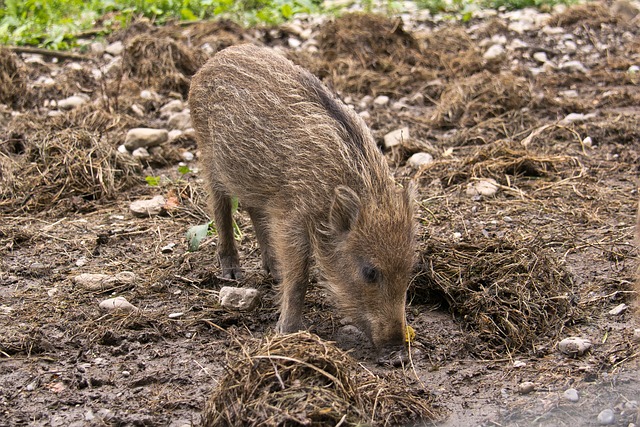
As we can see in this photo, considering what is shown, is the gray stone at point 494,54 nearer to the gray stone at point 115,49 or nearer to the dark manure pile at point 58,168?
the gray stone at point 115,49

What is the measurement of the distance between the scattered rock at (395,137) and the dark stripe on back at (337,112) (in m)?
2.35

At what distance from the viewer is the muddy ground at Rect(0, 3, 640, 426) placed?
3980mm

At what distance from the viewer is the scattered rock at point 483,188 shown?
620 centimetres

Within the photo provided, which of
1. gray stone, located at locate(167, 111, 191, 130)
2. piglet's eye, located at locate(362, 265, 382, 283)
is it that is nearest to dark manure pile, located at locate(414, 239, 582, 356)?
piglet's eye, located at locate(362, 265, 382, 283)

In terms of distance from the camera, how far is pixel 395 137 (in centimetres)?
724

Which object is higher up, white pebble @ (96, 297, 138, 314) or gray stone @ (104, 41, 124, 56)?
white pebble @ (96, 297, 138, 314)

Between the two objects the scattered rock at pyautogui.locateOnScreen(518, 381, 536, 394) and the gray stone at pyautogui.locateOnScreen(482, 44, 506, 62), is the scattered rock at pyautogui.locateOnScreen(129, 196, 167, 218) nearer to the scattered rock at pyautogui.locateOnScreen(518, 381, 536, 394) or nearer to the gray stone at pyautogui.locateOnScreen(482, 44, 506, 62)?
the scattered rock at pyautogui.locateOnScreen(518, 381, 536, 394)

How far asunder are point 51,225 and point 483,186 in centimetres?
311

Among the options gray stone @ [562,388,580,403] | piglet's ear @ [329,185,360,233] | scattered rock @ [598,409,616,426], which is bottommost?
gray stone @ [562,388,580,403]

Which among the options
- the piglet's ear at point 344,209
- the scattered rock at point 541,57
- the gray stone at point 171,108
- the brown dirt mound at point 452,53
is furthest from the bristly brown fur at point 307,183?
the scattered rock at point 541,57

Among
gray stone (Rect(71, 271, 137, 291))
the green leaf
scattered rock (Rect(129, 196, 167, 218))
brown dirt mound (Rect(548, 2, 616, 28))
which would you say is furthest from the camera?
brown dirt mound (Rect(548, 2, 616, 28))

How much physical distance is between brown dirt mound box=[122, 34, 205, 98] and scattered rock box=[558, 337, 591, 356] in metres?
5.32

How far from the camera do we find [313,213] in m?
4.39

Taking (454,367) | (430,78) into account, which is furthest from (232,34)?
(454,367)
